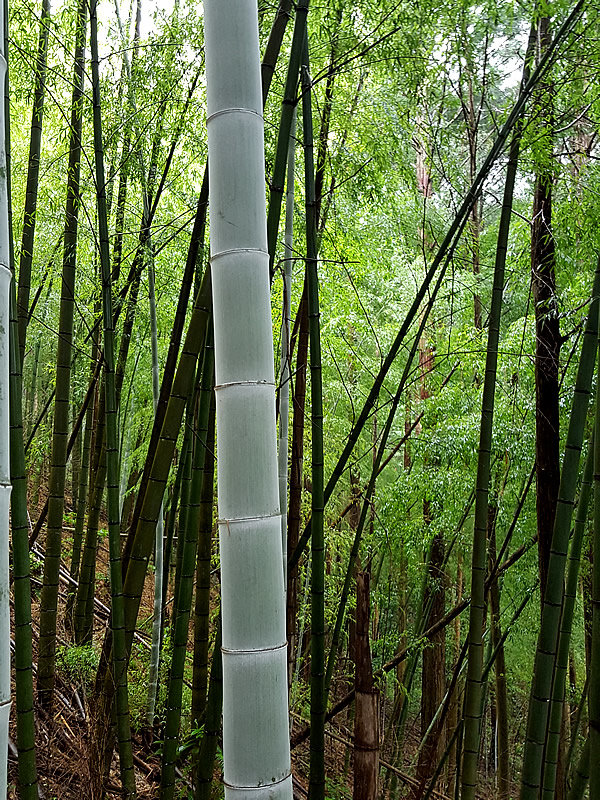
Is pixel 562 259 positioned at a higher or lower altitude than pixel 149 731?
higher

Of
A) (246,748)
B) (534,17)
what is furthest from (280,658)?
(534,17)

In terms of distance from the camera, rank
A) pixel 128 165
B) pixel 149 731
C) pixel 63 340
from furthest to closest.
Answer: pixel 149 731
pixel 128 165
pixel 63 340

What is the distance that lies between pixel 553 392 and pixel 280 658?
7.99 feet

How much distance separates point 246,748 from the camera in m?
0.98

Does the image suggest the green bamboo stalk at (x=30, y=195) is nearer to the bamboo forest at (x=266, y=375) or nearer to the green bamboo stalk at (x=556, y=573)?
the bamboo forest at (x=266, y=375)

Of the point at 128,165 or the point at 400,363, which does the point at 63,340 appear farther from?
the point at 400,363

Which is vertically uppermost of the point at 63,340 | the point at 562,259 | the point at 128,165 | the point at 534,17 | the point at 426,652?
the point at 534,17

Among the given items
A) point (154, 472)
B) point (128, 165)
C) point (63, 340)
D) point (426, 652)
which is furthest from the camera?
point (426, 652)

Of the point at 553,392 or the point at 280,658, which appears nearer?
→ the point at 280,658

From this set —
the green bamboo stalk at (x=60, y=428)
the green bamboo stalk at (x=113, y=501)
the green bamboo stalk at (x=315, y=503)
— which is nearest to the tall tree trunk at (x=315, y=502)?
the green bamboo stalk at (x=315, y=503)

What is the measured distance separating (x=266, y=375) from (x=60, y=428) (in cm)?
212

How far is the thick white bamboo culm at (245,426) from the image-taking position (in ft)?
3.24

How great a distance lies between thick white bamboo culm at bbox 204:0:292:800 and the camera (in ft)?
3.24

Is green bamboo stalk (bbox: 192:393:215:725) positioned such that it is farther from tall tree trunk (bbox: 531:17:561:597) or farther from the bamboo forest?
tall tree trunk (bbox: 531:17:561:597)
